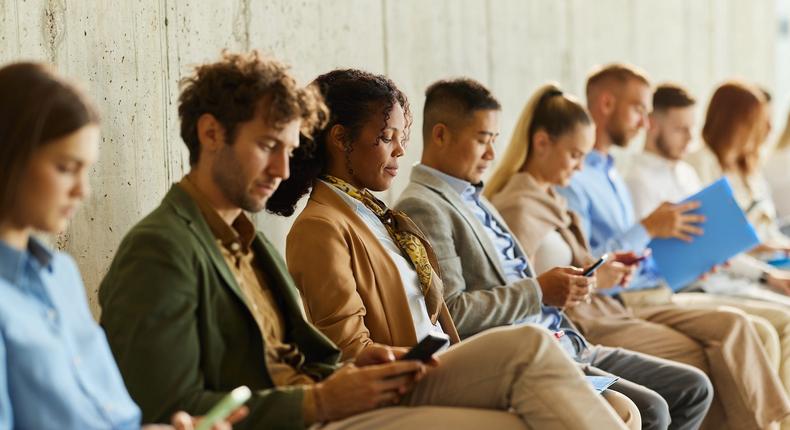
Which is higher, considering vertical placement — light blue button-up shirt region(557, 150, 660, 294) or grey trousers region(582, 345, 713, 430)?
light blue button-up shirt region(557, 150, 660, 294)

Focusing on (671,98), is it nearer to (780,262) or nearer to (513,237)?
(780,262)

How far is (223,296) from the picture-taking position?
A: 7.31 feet

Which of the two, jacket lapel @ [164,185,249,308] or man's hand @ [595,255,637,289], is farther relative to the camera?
A: man's hand @ [595,255,637,289]

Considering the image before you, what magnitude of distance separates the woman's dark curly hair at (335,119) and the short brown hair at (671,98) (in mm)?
2470

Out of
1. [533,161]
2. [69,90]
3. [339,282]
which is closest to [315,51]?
[533,161]

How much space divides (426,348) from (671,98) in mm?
3214

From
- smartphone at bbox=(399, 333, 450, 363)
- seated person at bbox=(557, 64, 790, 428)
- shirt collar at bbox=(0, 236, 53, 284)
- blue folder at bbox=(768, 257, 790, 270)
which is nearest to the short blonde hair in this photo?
seated person at bbox=(557, 64, 790, 428)

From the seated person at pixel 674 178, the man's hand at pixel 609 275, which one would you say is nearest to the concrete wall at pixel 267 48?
the seated person at pixel 674 178

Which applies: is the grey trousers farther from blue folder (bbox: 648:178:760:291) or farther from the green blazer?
the green blazer

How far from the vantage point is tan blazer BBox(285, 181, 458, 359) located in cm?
271

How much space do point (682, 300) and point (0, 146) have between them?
338 cm

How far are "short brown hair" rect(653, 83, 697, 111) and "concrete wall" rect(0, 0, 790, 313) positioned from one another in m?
0.68

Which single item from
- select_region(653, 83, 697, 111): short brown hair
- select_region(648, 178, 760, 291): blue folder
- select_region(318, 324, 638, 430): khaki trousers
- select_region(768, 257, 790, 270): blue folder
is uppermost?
select_region(653, 83, 697, 111): short brown hair

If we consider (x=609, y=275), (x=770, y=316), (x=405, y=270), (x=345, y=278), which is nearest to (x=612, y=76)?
(x=770, y=316)
